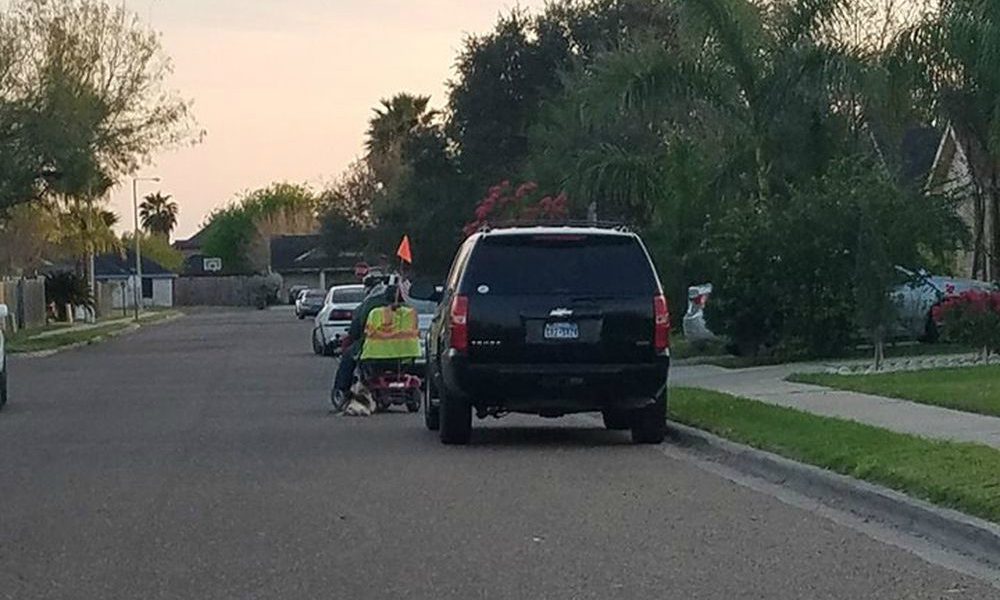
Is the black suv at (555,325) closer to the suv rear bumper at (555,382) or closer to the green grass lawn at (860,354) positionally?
the suv rear bumper at (555,382)

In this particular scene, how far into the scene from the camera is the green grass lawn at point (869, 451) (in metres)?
11.9

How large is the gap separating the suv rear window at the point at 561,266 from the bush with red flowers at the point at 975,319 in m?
7.56

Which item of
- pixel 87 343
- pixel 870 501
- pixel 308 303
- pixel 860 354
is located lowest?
pixel 87 343

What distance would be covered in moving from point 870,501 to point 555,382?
4.77m

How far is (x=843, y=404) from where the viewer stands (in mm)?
19281

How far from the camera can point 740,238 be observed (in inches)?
1088

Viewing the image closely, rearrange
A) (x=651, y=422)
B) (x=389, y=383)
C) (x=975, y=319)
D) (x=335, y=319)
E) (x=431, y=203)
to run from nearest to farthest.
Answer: (x=651, y=422) < (x=389, y=383) < (x=975, y=319) < (x=335, y=319) < (x=431, y=203)

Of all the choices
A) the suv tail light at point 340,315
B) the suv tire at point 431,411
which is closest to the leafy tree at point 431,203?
the suv tail light at point 340,315

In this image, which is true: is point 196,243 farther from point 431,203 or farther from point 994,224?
point 994,224

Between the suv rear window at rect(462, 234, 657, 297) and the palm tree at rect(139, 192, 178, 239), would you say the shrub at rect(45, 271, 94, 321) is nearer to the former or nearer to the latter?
the suv rear window at rect(462, 234, 657, 297)

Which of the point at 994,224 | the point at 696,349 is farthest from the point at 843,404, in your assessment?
the point at 994,224

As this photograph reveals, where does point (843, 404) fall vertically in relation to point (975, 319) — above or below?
below

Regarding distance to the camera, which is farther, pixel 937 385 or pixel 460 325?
pixel 937 385

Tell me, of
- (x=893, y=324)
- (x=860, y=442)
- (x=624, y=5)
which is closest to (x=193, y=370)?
(x=893, y=324)
